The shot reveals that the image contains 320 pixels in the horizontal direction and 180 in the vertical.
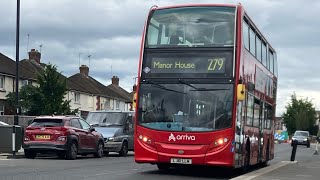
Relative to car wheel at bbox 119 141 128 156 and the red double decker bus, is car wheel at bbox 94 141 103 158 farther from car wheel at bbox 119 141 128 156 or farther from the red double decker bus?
the red double decker bus

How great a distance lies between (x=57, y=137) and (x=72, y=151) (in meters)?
0.97

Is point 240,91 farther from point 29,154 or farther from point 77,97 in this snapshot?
point 77,97

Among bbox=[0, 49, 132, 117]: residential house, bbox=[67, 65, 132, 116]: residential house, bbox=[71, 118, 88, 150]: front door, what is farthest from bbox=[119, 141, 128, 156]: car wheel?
bbox=[67, 65, 132, 116]: residential house

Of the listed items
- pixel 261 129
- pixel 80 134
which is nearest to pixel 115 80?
pixel 80 134

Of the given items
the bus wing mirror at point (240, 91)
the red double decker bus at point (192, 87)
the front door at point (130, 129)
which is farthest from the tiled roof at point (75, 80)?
the bus wing mirror at point (240, 91)

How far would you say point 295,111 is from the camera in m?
109

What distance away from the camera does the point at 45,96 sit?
4822 cm

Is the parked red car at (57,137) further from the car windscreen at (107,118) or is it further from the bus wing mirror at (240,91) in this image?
the bus wing mirror at (240,91)

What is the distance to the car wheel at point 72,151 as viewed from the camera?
2131cm

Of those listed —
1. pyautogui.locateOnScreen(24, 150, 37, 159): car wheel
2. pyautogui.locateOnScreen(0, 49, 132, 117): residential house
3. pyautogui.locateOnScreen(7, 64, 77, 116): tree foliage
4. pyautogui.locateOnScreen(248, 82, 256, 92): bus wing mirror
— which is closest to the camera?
pyautogui.locateOnScreen(248, 82, 256, 92): bus wing mirror

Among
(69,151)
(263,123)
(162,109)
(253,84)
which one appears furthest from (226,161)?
(69,151)

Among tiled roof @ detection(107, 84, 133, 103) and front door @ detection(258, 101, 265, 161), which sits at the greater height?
tiled roof @ detection(107, 84, 133, 103)

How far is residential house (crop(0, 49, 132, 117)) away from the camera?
51.7m

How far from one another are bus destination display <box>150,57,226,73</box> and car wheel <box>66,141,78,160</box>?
7.45 metres
